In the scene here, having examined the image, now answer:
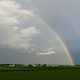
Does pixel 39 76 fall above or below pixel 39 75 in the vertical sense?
below

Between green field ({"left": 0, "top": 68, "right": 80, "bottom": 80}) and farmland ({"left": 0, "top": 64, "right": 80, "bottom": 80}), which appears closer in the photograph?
green field ({"left": 0, "top": 68, "right": 80, "bottom": 80})

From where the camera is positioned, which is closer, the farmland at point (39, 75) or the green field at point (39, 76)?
the green field at point (39, 76)

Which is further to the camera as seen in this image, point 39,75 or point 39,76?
point 39,75
